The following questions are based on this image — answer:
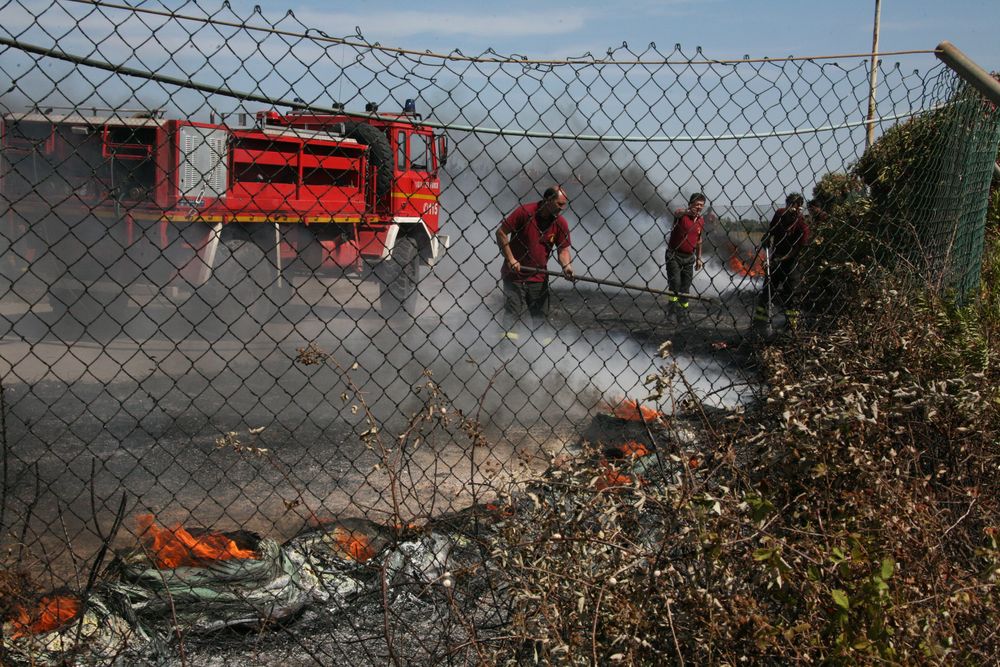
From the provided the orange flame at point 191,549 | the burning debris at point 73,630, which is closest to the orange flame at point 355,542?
the orange flame at point 191,549

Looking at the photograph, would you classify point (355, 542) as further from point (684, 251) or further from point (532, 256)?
point (532, 256)

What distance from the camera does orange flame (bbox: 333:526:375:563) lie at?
3.52 meters

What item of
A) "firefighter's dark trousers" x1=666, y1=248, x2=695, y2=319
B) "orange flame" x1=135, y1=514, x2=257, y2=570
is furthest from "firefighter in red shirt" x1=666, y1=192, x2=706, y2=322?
"orange flame" x1=135, y1=514, x2=257, y2=570

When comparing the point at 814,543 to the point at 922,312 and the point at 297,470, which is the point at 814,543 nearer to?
the point at 922,312

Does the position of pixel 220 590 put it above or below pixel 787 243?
below

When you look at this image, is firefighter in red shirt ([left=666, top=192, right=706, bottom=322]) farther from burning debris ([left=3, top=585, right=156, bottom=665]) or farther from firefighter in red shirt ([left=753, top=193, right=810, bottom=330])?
burning debris ([left=3, top=585, right=156, bottom=665])

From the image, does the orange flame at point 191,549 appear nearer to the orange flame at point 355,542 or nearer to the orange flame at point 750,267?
the orange flame at point 355,542

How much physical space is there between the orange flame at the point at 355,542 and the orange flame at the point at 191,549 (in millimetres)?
346

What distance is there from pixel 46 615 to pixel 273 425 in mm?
4004

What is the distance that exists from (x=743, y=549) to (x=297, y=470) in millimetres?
4128

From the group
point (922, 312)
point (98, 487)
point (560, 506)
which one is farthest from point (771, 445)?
point (98, 487)

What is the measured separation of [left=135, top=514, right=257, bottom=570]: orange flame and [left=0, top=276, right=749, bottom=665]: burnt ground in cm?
19

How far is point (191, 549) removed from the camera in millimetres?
3463

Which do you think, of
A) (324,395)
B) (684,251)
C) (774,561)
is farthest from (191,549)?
(684,251)
